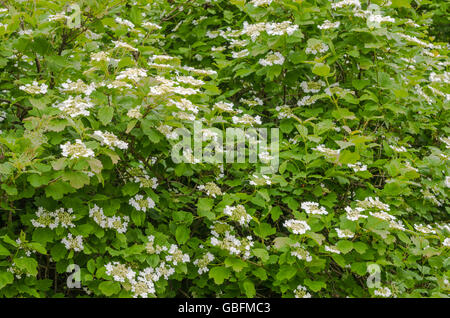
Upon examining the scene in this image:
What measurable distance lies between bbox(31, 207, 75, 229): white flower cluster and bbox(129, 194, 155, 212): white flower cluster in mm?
279

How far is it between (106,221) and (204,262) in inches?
19.7

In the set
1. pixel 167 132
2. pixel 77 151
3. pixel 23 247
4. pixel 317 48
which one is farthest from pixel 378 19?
pixel 23 247

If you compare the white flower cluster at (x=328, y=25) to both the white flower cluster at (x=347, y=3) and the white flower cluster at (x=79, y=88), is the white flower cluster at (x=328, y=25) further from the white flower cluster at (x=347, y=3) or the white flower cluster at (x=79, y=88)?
the white flower cluster at (x=79, y=88)

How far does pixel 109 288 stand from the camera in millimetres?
1744

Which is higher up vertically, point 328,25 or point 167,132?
point 328,25

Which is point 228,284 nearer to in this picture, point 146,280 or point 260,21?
point 146,280

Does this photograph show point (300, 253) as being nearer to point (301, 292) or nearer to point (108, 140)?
point (301, 292)

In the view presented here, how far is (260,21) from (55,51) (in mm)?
1224

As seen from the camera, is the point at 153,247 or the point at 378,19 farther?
the point at 378,19

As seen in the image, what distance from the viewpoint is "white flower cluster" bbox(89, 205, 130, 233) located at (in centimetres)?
190

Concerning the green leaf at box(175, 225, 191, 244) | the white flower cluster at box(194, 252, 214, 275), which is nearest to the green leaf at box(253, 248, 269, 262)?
the white flower cluster at box(194, 252, 214, 275)

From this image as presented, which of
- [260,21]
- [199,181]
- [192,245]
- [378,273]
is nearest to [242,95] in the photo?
[260,21]

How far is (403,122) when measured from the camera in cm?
289

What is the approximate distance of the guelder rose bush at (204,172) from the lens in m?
1.82
